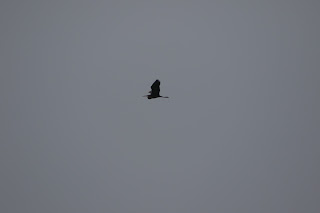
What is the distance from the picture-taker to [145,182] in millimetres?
148375

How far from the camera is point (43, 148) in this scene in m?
181

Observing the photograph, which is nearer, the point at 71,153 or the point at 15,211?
the point at 15,211

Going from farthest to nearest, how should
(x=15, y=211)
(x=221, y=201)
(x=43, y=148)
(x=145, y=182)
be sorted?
(x=43, y=148) → (x=145, y=182) → (x=221, y=201) → (x=15, y=211)

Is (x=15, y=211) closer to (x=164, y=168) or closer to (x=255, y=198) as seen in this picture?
(x=164, y=168)

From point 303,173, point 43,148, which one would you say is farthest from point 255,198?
point 43,148

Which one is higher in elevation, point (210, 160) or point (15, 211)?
point (210, 160)

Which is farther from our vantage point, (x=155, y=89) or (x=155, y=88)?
(x=155, y=89)

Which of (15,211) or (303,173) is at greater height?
(303,173)

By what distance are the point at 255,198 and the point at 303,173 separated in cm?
2012

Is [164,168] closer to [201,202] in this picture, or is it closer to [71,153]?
[201,202]

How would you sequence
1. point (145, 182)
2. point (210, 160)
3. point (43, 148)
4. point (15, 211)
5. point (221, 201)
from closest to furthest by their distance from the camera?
1. point (15, 211)
2. point (221, 201)
3. point (145, 182)
4. point (210, 160)
5. point (43, 148)

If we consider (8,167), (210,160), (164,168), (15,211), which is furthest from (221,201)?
(8,167)

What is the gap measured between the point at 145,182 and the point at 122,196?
7484mm

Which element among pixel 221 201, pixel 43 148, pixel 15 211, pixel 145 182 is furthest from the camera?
pixel 43 148
